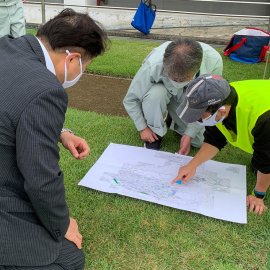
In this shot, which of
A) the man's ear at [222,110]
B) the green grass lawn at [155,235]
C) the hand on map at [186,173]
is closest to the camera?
the green grass lawn at [155,235]

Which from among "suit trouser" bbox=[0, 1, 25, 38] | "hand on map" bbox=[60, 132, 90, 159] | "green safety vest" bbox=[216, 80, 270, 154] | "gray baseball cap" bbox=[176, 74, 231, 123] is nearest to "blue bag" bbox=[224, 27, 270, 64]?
"suit trouser" bbox=[0, 1, 25, 38]

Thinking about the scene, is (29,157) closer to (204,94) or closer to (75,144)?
(75,144)

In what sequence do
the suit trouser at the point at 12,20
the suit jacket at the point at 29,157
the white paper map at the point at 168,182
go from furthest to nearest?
the suit trouser at the point at 12,20
the white paper map at the point at 168,182
the suit jacket at the point at 29,157

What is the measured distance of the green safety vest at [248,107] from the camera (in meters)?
1.88

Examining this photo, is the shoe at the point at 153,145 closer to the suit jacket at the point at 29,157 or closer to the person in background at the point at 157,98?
the person in background at the point at 157,98

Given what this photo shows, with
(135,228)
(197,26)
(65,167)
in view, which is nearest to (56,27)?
(135,228)

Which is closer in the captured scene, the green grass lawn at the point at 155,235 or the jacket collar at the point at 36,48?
the jacket collar at the point at 36,48

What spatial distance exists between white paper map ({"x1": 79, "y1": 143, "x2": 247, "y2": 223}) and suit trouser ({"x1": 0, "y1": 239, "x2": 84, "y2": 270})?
0.52 m

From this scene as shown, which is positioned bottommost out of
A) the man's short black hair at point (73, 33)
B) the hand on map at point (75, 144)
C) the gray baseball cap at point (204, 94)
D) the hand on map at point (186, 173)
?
the hand on map at point (186, 173)

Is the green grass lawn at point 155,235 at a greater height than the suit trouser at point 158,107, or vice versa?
the suit trouser at point 158,107

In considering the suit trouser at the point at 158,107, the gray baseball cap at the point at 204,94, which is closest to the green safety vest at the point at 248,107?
the gray baseball cap at the point at 204,94

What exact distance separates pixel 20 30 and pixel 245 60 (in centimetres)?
286

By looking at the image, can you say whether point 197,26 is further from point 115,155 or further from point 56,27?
point 56,27

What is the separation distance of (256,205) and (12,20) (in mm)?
2943
